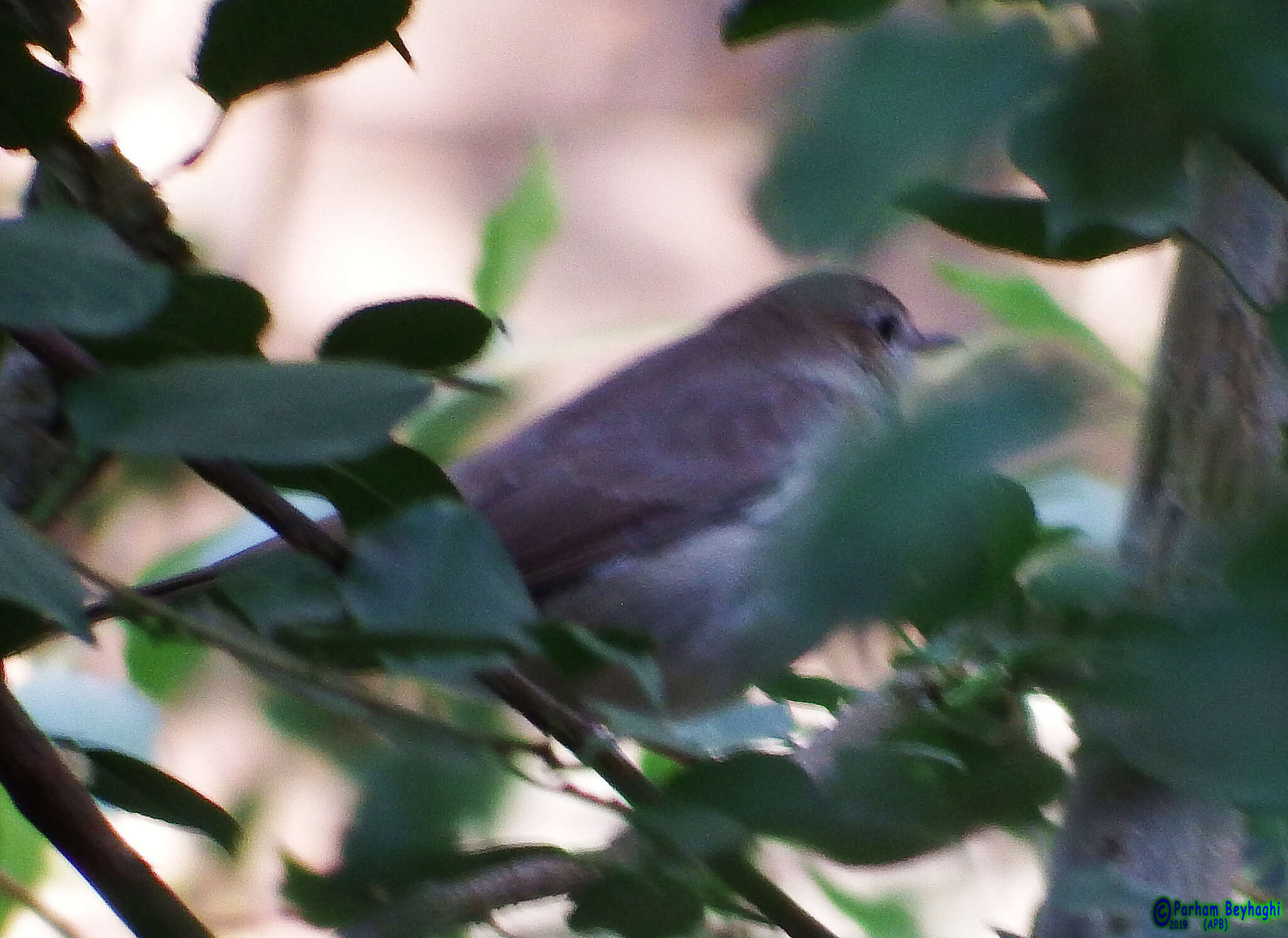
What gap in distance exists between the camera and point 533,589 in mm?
1727

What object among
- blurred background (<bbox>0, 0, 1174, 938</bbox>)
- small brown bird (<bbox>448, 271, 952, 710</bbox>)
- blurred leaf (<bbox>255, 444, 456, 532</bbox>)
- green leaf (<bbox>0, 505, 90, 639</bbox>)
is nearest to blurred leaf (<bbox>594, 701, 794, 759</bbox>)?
blurred leaf (<bbox>255, 444, 456, 532</bbox>)

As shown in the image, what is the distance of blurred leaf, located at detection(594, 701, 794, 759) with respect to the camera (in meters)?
0.60

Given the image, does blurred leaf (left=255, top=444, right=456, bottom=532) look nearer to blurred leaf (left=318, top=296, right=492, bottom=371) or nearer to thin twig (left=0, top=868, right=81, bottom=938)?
blurred leaf (left=318, top=296, right=492, bottom=371)

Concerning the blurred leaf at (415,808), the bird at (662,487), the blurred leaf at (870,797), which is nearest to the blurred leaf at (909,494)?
the blurred leaf at (870,797)

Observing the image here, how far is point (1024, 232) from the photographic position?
1.63 feet

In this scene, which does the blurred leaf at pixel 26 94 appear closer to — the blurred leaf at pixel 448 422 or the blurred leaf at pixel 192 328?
the blurred leaf at pixel 192 328

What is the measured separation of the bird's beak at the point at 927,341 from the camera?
7.24ft

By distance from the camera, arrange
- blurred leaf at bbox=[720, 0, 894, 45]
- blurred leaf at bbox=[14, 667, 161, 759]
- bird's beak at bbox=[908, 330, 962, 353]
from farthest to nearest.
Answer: bird's beak at bbox=[908, 330, 962, 353] → blurred leaf at bbox=[14, 667, 161, 759] → blurred leaf at bbox=[720, 0, 894, 45]

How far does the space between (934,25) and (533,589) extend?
1448mm

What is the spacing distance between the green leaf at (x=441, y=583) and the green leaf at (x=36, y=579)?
10cm

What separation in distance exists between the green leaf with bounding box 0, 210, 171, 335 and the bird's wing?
1.23 metres

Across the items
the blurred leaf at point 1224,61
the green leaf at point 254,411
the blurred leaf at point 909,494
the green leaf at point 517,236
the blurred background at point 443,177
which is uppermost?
the blurred background at point 443,177

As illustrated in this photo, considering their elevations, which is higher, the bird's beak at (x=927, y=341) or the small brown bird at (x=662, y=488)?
the bird's beak at (x=927, y=341)

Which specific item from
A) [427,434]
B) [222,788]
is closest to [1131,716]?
[222,788]
